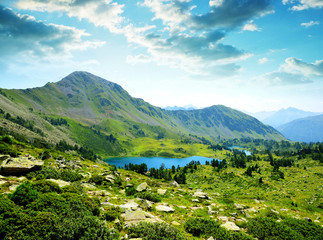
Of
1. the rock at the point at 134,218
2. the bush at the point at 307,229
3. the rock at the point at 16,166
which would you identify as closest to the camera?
the rock at the point at 134,218

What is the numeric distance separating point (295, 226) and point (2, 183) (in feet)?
107

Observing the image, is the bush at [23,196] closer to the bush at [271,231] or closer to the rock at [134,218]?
the rock at [134,218]

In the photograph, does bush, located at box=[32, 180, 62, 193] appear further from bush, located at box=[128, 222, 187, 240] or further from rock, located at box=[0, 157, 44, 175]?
rock, located at box=[0, 157, 44, 175]

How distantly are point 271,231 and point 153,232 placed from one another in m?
12.5

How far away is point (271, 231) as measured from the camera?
608 inches

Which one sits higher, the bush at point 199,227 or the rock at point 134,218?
the rock at point 134,218

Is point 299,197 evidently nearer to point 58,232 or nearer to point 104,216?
point 104,216

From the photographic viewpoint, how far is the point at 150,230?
11867 mm

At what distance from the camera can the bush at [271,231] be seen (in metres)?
14.7

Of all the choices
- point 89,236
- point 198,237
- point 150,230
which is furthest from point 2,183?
point 198,237

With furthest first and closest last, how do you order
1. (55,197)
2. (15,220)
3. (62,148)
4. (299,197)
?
(62,148), (299,197), (55,197), (15,220)

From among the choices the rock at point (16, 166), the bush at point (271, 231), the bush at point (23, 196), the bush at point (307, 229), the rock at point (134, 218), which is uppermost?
the bush at point (23, 196)

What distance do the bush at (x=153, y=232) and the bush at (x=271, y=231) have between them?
886 centimetres

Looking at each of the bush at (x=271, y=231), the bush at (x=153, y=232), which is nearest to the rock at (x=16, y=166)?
the bush at (x=153, y=232)
